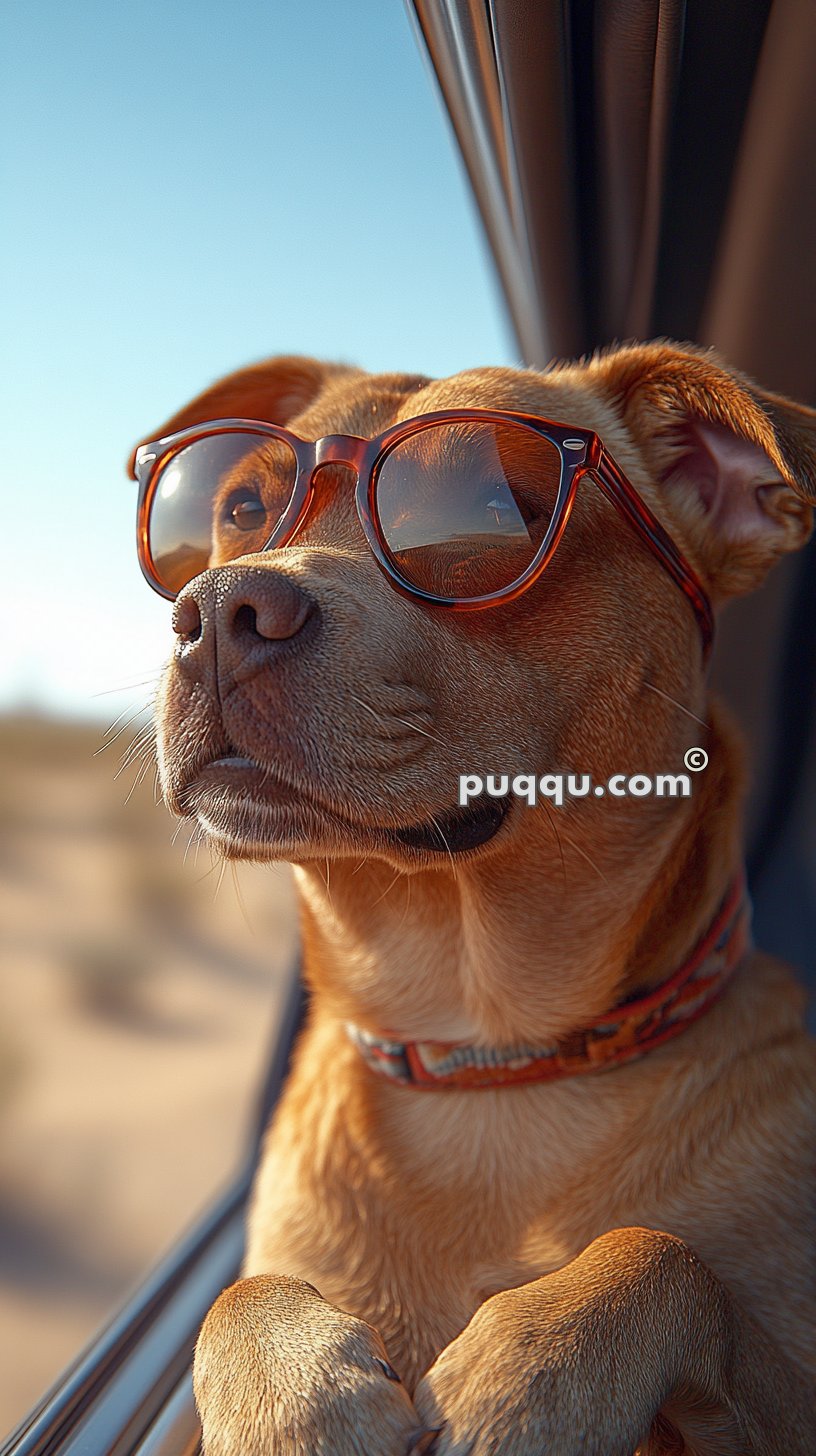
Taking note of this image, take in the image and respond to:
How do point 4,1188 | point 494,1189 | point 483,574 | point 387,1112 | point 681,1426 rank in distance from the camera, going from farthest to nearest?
point 4,1188
point 387,1112
point 494,1189
point 483,574
point 681,1426

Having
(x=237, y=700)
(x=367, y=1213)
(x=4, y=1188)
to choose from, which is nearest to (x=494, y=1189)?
(x=367, y=1213)

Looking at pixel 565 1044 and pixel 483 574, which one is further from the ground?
pixel 483 574

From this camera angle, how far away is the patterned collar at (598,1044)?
4.46 ft

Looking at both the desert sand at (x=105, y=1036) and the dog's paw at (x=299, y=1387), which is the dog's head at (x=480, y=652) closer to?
the desert sand at (x=105, y=1036)

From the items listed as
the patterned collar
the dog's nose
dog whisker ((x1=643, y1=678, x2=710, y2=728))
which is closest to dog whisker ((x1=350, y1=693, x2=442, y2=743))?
the dog's nose

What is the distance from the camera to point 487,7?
1.15m

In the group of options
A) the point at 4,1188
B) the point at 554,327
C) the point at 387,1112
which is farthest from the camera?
the point at 4,1188

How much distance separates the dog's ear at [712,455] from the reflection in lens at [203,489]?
577mm

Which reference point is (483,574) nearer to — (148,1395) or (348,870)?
(348,870)

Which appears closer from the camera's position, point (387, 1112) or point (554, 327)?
point (387, 1112)

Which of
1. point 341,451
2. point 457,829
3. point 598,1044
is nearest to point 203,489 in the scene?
point 341,451

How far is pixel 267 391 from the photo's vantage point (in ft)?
6.15

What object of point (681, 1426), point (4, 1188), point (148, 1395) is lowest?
point (4, 1188)

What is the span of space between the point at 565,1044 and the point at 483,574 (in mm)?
669
